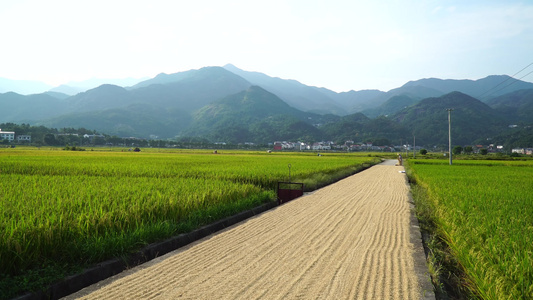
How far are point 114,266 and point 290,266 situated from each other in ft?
8.32

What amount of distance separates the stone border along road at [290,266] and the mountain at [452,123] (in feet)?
473

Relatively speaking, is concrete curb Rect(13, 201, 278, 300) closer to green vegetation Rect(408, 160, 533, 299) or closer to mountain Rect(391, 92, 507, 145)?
green vegetation Rect(408, 160, 533, 299)

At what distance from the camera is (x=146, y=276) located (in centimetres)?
457

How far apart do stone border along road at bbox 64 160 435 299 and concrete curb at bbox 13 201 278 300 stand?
0.53ft

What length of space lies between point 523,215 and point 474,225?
169cm

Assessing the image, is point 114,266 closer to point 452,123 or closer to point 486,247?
point 486,247

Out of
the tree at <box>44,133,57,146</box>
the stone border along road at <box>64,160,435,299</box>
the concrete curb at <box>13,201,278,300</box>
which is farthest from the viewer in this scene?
the tree at <box>44,133,57,146</box>

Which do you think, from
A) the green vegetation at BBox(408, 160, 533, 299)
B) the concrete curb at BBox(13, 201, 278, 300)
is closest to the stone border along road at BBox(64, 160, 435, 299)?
the concrete curb at BBox(13, 201, 278, 300)

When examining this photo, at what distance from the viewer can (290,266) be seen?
507cm

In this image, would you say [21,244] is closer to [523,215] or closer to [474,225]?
[474,225]

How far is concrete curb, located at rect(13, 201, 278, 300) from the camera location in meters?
3.91

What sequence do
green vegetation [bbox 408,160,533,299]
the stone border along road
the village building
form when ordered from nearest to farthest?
green vegetation [bbox 408,160,533,299] → the stone border along road → the village building

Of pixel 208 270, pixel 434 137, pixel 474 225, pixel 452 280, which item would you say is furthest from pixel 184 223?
pixel 434 137

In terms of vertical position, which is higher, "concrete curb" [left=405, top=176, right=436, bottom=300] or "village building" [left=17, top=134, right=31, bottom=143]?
"village building" [left=17, top=134, right=31, bottom=143]
